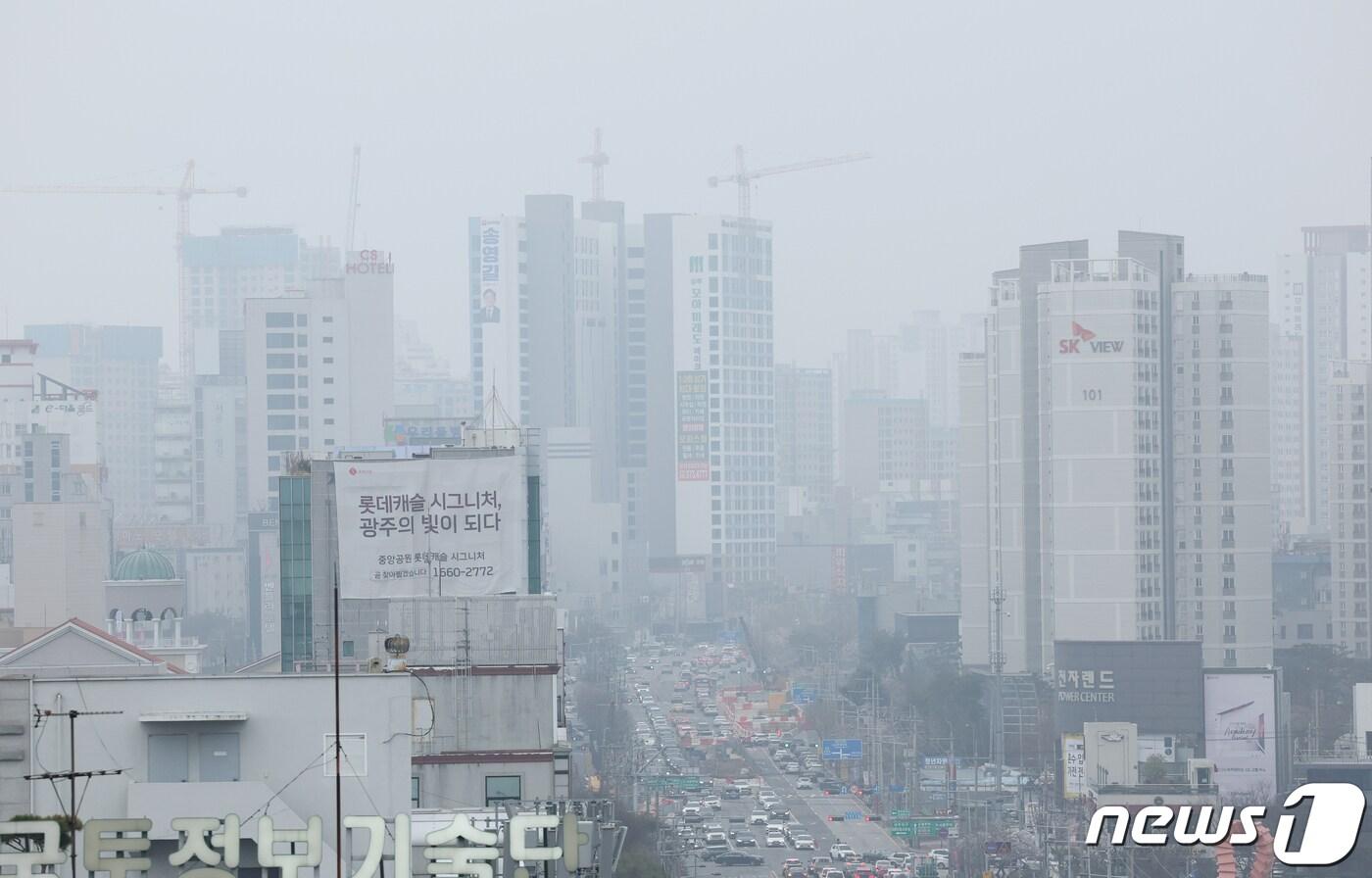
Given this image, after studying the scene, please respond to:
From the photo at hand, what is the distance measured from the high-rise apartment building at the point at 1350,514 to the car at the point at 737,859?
32.2m

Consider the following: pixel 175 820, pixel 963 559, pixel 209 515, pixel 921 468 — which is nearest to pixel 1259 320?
pixel 963 559

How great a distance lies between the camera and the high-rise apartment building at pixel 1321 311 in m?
125

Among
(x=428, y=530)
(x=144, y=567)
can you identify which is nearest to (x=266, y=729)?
(x=428, y=530)

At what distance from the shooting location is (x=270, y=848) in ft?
41.5

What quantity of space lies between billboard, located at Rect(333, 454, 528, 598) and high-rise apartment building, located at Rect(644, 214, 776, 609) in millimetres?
100841

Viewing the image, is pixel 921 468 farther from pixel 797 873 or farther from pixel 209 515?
pixel 797 873

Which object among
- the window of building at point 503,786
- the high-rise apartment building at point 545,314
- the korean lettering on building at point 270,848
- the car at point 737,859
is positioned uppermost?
the high-rise apartment building at point 545,314

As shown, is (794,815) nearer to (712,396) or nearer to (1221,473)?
(1221,473)

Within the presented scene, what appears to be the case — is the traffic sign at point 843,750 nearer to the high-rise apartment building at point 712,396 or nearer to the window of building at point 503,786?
the window of building at point 503,786

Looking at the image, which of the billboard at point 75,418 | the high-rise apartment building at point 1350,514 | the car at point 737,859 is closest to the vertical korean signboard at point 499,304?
the billboard at point 75,418

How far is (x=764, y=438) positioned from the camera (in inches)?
5010

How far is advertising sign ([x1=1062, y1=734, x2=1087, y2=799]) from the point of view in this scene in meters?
50.8

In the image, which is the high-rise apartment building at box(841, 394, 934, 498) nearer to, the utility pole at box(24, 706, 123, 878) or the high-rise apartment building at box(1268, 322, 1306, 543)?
the high-rise apartment building at box(1268, 322, 1306, 543)

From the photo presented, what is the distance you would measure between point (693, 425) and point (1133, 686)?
69.6 m
